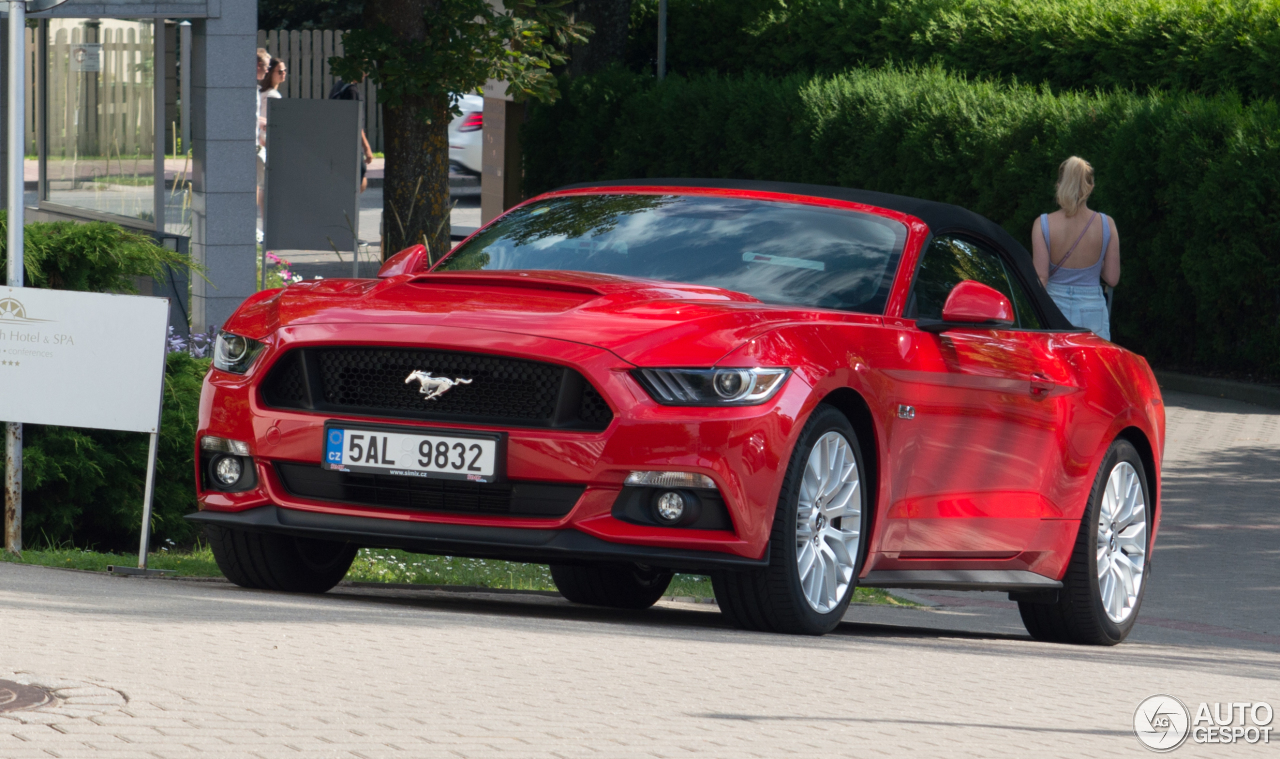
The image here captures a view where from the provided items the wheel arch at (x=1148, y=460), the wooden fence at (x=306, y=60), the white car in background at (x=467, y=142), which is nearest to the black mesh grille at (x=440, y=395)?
the wheel arch at (x=1148, y=460)

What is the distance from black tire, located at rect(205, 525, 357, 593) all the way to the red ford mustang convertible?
0.01 m

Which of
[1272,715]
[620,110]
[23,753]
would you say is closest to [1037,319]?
[1272,715]

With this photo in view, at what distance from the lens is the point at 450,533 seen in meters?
6.08

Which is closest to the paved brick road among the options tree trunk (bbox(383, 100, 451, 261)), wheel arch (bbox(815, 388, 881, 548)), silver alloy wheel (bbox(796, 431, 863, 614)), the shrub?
silver alloy wheel (bbox(796, 431, 863, 614))

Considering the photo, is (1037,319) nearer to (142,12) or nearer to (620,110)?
(142,12)

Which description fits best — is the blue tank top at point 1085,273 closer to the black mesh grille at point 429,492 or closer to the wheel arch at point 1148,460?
the wheel arch at point 1148,460

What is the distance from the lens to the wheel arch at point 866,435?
6383 mm

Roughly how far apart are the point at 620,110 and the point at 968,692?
18535mm

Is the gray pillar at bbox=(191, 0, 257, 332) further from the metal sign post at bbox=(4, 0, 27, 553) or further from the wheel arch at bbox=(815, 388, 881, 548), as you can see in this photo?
the wheel arch at bbox=(815, 388, 881, 548)

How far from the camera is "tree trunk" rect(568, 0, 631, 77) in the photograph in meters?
25.3

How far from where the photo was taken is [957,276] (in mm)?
7426

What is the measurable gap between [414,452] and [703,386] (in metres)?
0.92

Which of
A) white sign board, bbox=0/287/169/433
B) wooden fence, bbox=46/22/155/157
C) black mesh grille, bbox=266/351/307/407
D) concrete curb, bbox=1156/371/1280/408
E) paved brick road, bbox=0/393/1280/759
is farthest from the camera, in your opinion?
concrete curb, bbox=1156/371/1280/408

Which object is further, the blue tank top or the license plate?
the blue tank top
